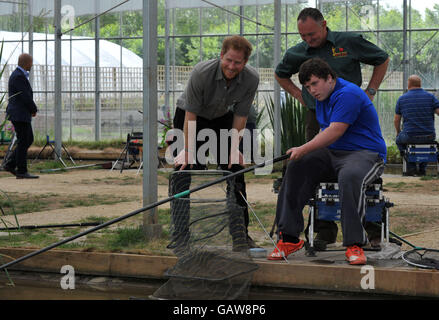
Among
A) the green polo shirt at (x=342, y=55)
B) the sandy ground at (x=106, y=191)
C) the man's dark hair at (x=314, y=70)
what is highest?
the green polo shirt at (x=342, y=55)

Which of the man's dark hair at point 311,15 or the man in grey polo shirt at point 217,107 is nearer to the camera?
the man in grey polo shirt at point 217,107

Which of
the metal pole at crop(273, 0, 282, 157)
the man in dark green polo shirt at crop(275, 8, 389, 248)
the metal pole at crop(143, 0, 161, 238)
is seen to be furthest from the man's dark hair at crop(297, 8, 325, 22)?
the metal pole at crop(273, 0, 282, 157)

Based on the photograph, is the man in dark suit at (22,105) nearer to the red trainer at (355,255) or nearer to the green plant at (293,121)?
the green plant at (293,121)

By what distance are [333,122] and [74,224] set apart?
2.20 m

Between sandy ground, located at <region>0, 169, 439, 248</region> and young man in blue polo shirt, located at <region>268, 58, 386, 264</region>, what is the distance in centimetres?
96

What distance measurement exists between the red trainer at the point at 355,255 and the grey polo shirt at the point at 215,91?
103 cm

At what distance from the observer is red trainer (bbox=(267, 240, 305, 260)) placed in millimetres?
3998

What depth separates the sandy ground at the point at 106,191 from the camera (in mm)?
5934

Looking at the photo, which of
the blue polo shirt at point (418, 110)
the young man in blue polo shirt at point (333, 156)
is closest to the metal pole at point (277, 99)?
the blue polo shirt at point (418, 110)

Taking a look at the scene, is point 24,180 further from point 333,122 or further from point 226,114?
point 333,122

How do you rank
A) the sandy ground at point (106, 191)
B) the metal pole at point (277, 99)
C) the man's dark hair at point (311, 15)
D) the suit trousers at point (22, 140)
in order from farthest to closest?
the metal pole at point (277, 99)
the suit trousers at point (22, 140)
the sandy ground at point (106, 191)
the man's dark hair at point (311, 15)

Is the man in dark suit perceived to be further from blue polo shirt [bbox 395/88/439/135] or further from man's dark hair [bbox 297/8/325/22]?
man's dark hair [bbox 297/8/325/22]

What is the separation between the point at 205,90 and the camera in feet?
13.8

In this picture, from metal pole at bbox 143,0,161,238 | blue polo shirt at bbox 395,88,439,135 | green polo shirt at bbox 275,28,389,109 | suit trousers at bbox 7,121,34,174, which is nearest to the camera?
green polo shirt at bbox 275,28,389,109
